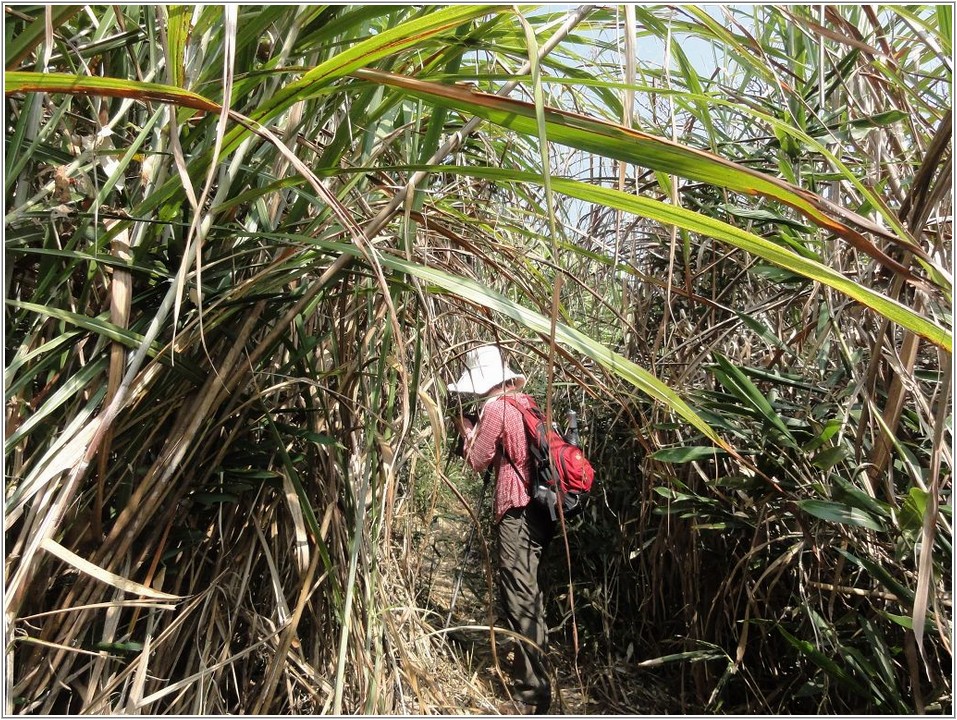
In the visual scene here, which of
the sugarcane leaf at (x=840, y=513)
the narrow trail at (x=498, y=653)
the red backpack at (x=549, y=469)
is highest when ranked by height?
the sugarcane leaf at (x=840, y=513)

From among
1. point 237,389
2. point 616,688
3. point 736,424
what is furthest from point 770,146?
point 616,688

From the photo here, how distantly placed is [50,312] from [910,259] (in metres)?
1.17

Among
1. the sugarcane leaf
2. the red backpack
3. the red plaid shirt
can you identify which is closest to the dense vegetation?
the sugarcane leaf

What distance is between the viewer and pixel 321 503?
111cm

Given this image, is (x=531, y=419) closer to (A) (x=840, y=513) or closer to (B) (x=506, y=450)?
(B) (x=506, y=450)

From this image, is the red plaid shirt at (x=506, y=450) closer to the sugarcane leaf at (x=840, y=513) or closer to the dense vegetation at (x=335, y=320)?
the dense vegetation at (x=335, y=320)

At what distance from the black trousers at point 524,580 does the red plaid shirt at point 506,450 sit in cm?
6

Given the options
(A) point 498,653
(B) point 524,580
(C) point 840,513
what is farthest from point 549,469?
(C) point 840,513

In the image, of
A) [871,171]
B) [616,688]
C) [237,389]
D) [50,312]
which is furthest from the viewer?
[616,688]

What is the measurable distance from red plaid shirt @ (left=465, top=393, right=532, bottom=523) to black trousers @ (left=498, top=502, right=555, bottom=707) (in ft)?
0.21

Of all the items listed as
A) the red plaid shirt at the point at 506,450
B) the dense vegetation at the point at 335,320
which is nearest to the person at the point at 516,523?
the red plaid shirt at the point at 506,450

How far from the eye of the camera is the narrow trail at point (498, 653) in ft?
7.11

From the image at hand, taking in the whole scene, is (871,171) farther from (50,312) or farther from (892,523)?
(50,312)

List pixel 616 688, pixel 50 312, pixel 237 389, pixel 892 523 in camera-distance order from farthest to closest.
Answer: pixel 616 688 < pixel 892 523 < pixel 237 389 < pixel 50 312
